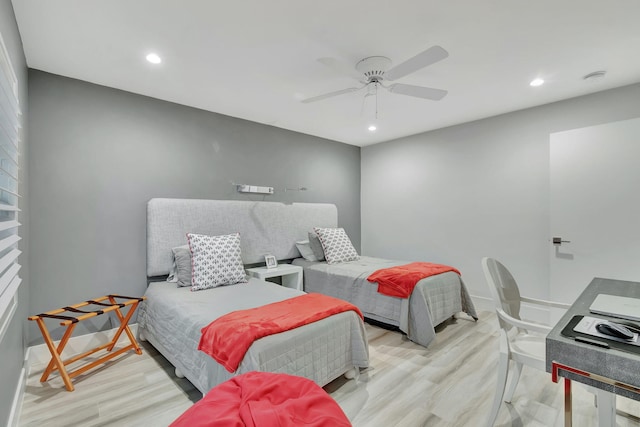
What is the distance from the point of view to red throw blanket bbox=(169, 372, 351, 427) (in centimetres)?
103

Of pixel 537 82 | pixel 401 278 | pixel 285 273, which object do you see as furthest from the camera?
pixel 285 273

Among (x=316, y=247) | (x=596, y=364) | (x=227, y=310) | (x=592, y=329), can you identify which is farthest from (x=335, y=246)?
(x=596, y=364)

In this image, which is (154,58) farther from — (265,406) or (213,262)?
(265,406)

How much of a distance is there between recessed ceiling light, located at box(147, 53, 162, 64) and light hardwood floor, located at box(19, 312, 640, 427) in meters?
2.41

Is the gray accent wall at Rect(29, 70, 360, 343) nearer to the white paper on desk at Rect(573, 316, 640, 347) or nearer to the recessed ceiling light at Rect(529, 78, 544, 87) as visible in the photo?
the recessed ceiling light at Rect(529, 78, 544, 87)

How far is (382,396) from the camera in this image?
206 cm

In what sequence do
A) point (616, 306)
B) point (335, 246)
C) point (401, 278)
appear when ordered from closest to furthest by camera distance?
1. point (616, 306)
2. point (401, 278)
3. point (335, 246)

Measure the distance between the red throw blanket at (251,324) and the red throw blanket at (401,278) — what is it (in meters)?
0.86

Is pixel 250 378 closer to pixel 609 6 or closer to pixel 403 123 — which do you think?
pixel 609 6

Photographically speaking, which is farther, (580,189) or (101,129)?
(580,189)

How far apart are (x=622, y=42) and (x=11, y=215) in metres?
4.03

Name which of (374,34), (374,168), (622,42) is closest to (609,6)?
(622,42)

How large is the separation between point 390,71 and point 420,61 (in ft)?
0.86

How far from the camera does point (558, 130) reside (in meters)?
3.26
